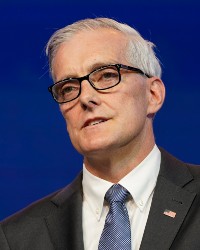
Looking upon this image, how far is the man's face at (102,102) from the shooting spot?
1660 millimetres

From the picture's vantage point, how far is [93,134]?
1.66 meters

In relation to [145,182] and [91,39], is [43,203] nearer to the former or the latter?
[145,182]

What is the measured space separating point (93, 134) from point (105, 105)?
88 millimetres

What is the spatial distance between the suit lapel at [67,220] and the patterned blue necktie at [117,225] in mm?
97

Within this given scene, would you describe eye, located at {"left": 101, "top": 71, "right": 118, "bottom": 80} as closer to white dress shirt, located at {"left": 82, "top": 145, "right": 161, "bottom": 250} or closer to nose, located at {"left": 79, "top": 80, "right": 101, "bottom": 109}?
nose, located at {"left": 79, "top": 80, "right": 101, "bottom": 109}

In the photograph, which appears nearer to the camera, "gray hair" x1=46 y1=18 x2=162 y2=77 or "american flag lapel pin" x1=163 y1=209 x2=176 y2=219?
"american flag lapel pin" x1=163 y1=209 x2=176 y2=219

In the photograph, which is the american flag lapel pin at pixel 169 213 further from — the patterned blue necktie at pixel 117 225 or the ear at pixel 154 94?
the ear at pixel 154 94

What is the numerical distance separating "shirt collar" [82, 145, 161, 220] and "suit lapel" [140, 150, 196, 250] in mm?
29

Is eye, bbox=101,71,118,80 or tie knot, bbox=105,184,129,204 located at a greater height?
eye, bbox=101,71,118,80

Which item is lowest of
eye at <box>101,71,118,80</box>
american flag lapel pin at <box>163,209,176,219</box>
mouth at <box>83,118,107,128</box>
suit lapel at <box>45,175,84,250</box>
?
suit lapel at <box>45,175,84,250</box>

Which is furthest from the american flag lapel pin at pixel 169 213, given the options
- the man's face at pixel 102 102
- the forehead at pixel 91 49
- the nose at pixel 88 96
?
the forehead at pixel 91 49

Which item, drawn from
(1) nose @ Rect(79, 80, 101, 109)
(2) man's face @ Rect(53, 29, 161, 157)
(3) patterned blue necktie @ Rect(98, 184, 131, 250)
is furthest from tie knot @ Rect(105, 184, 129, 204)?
(1) nose @ Rect(79, 80, 101, 109)

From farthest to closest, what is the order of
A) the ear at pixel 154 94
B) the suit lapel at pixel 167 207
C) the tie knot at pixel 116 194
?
the ear at pixel 154 94 < the tie knot at pixel 116 194 < the suit lapel at pixel 167 207

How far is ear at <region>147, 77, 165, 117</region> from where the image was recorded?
1.81m
